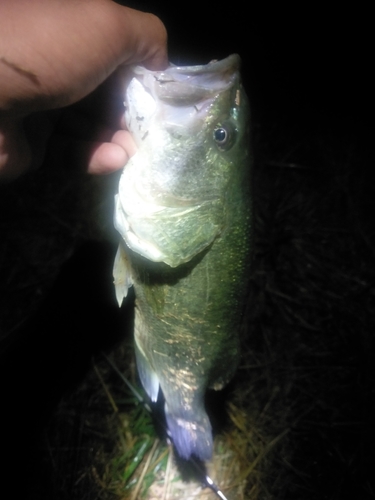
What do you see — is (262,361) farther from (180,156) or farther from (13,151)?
(13,151)

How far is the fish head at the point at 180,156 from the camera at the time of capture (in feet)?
4.20

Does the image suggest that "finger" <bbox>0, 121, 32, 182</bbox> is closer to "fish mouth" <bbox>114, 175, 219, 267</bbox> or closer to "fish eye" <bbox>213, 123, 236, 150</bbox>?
"fish mouth" <bbox>114, 175, 219, 267</bbox>

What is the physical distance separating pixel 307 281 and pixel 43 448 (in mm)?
1770

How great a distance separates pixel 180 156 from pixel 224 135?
155mm

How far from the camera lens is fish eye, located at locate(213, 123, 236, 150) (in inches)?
52.5

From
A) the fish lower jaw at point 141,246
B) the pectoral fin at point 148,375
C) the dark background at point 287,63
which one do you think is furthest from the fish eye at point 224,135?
the dark background at point 287,63

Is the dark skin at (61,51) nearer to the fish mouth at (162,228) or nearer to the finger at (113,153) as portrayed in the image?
the finger at (113,153)

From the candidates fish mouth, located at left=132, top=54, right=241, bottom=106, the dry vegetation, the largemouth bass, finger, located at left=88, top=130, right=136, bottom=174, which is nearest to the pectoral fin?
the largemouth bass

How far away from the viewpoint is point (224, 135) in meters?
1.34

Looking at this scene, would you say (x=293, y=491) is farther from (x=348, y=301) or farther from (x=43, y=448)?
(x=43, y=448)

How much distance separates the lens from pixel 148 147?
4.31ft

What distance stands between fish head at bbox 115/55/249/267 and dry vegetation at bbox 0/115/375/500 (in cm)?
126

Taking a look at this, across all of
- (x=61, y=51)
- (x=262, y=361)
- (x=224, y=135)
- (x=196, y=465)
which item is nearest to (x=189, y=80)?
(x=224, y=135)

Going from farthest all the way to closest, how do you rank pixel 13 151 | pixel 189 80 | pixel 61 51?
1. pixel 13 151
2. pixel 189 80
3. pixel 61 51
